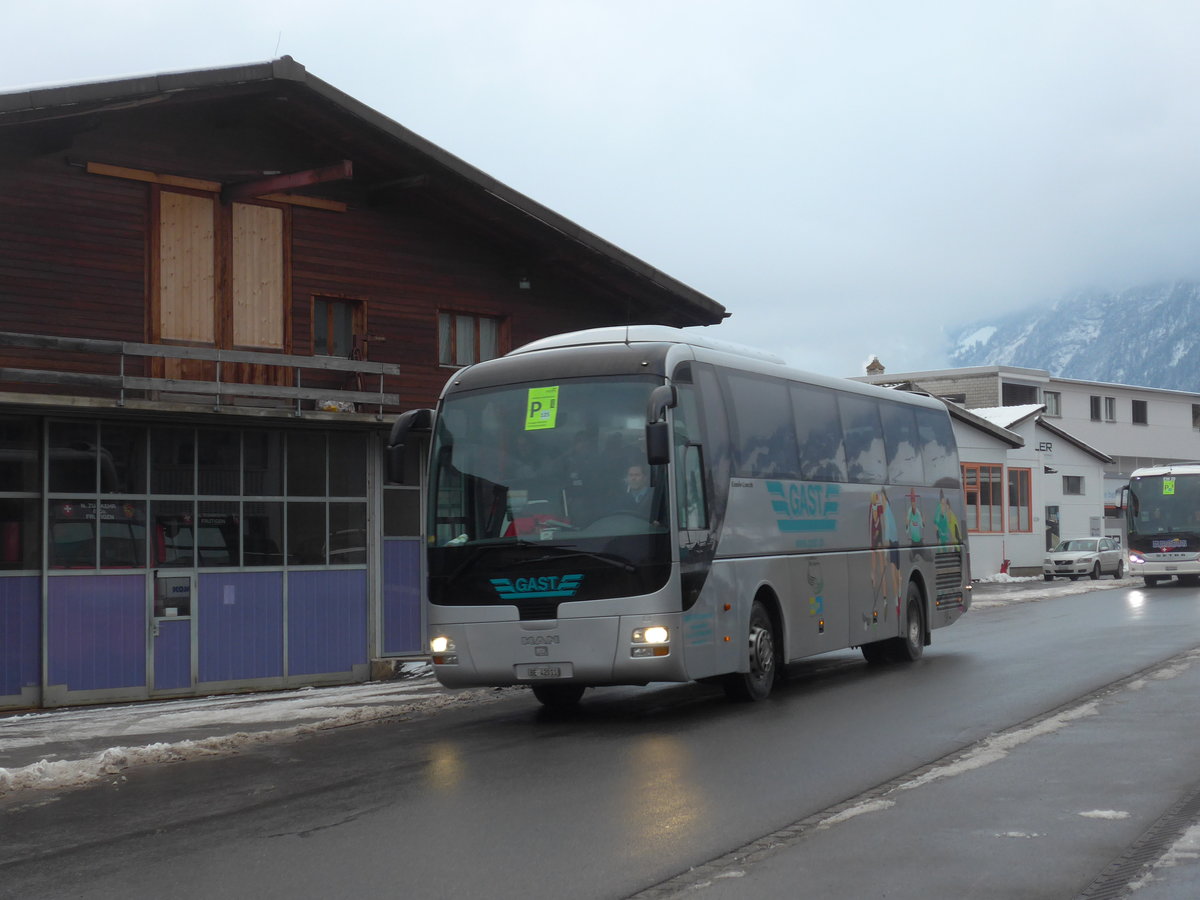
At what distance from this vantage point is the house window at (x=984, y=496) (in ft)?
166

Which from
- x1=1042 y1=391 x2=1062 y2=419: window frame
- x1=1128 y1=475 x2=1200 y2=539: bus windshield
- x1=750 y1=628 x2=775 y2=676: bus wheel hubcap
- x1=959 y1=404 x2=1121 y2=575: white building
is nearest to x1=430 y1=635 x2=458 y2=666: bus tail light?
x1=750 y1=628 x2=775 y2=676: bus wheel hubcap

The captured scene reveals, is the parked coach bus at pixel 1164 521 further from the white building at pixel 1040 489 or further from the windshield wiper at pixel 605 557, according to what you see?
the windshield wiper at pixel 605 557

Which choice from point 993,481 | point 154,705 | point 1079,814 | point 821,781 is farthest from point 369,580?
point 993,481

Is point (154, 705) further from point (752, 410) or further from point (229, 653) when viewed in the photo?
point (752, 410)

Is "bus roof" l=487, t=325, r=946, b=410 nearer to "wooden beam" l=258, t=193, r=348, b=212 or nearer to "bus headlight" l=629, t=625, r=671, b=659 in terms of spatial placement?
"bus headlight" l=629, t=625, r=671, b=659

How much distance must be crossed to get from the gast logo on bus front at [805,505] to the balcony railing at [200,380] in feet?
23.9

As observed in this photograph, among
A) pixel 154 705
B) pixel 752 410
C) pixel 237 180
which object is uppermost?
pixel 237 180

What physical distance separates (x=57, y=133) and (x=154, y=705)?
23.7 feet

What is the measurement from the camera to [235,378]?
65.8 feet

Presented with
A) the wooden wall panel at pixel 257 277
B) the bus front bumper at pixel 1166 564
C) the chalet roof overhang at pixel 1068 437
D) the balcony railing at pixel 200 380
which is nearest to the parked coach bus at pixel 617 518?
the balcony railing at pixel 200 380

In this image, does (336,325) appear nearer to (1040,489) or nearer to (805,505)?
(805,505)

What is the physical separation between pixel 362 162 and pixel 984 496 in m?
34.9

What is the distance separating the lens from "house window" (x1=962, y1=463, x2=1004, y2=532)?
50594mm

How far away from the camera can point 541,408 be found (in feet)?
42.1
